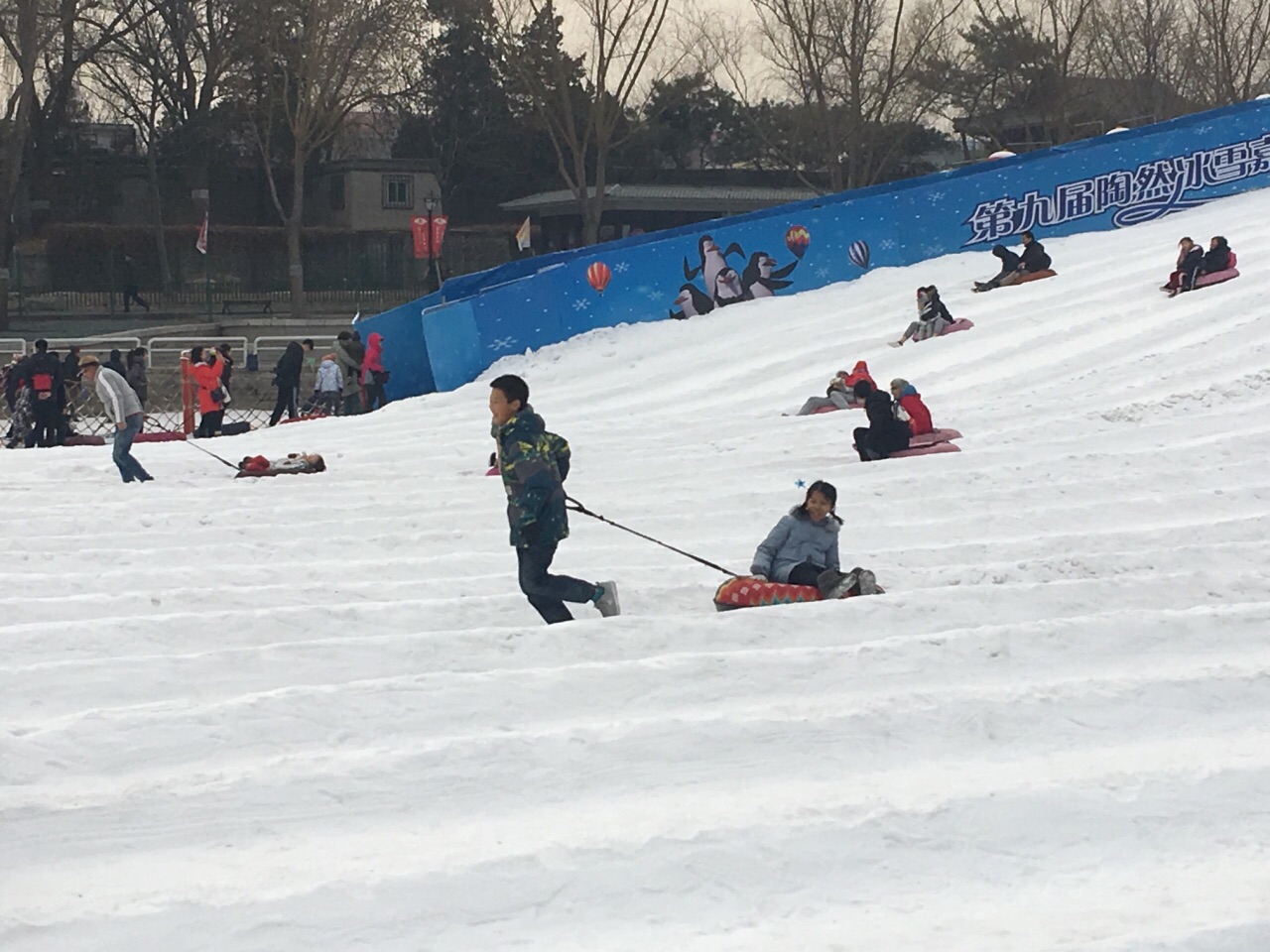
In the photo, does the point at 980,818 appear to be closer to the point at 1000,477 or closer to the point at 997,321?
the point at 1000,477

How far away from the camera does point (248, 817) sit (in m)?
5.75

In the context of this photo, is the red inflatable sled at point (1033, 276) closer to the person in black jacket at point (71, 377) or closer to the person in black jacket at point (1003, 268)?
the person in black jacket at point (1003, 268)

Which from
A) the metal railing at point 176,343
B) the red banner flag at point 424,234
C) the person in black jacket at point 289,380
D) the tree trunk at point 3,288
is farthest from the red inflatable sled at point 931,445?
the tree trunk at point 3,288

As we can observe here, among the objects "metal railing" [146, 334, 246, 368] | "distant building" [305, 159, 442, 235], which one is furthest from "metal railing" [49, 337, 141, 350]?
"distant building" [305, 159, 442, 235]

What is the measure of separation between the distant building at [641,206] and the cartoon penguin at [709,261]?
21847mm

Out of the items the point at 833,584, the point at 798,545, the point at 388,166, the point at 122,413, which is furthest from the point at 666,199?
the point at 833,584

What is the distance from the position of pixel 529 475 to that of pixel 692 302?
15.5 m

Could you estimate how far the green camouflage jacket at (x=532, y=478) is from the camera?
765cm

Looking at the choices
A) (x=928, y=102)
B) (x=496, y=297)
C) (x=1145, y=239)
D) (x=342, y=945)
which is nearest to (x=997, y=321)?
(x=1145, y=239)

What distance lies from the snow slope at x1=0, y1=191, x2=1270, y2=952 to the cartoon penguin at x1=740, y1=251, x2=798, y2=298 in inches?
377

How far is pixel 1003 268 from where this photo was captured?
70.4ft

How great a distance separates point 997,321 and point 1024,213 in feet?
17.6

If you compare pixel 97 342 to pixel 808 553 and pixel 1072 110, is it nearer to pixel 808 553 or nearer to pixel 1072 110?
pixel 808 553

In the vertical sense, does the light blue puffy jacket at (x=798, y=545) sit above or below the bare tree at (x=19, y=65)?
below
